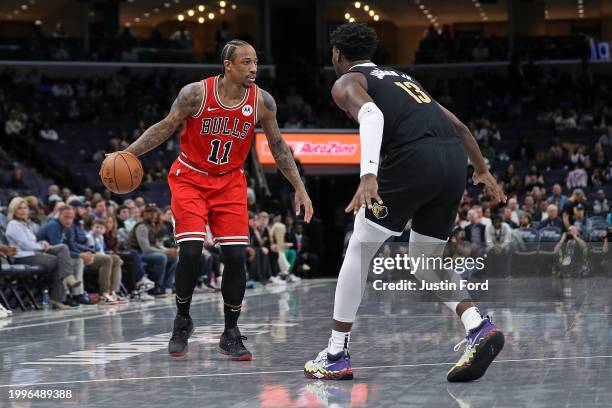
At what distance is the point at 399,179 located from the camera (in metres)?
5.79

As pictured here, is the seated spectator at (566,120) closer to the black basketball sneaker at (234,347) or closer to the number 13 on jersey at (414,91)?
the black basketball sneaker at (234,347)

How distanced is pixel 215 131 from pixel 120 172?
2.25ft

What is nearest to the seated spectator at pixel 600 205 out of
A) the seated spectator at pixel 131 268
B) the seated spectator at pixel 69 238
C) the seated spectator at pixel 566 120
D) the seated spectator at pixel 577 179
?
the seated spectator at pixel 577 179

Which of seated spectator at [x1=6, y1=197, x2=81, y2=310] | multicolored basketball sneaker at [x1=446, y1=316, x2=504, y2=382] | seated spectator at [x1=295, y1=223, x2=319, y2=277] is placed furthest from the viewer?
seated spectator at [x1=295, y1=223, x2=319, y2=277]

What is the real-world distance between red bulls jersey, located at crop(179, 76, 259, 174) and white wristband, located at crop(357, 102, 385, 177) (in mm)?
1704

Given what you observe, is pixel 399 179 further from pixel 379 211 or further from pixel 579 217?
pixel 579 217

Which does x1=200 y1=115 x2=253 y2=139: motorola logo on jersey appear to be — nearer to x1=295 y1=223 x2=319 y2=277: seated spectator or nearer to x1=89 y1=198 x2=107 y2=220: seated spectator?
x1=89 y1=198 x2=107 y2=220: seated spectator

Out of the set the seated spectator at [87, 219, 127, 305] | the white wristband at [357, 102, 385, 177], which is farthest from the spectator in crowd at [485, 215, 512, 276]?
the white wristband at [357, 102, 385, 177]

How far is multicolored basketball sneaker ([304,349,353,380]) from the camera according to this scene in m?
5.89

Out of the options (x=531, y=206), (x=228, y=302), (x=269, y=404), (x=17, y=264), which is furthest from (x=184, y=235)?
(x=531, y=206)

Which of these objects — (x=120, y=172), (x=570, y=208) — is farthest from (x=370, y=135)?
(x=570, y=208)

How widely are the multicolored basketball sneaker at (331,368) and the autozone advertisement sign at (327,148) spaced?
22.5 metres

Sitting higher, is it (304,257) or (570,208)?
(570,208)

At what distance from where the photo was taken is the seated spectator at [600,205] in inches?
803
